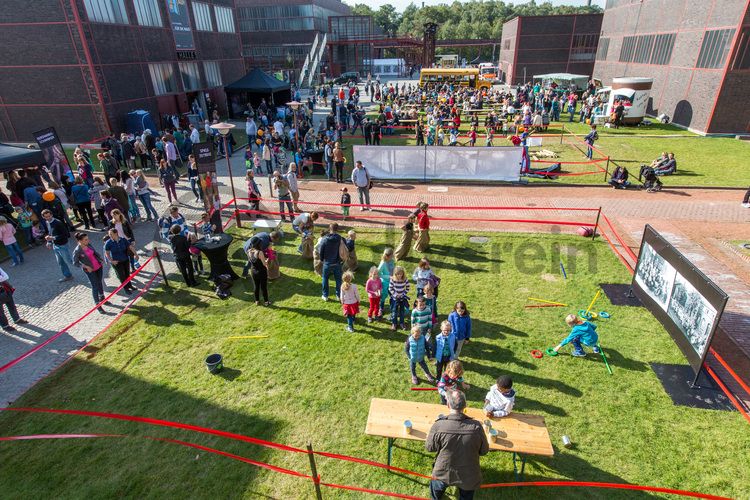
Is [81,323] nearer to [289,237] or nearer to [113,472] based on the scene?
[113,472]

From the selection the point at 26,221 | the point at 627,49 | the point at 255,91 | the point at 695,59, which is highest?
the point at 627,49

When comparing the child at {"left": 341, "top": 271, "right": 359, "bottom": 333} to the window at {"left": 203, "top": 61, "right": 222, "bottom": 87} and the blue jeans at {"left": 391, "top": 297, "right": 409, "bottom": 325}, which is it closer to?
the blue jeans at {"left": 391, "top": 297, "right": 409, "bottom": 325}

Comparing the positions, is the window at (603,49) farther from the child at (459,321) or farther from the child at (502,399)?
the child at (502,399)

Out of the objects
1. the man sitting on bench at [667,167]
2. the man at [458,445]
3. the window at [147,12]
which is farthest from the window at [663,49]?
the man at [458,445]

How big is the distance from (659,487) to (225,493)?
5800mm

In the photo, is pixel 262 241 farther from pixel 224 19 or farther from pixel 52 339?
pixel 224 19

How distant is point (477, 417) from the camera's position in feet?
19.5

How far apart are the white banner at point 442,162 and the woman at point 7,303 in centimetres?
1277

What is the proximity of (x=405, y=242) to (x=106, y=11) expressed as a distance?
24.1m

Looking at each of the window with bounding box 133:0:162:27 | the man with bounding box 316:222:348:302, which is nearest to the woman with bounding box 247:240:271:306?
the man with bounding box 316:222:348:302

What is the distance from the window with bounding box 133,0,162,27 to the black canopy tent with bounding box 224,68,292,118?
648cm

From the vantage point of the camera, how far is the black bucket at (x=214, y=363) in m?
7.57

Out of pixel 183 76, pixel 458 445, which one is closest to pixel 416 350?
pixel 458 445

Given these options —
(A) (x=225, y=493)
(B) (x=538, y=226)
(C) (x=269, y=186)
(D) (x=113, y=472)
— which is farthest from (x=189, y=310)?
(B) (x=538, y=226)
